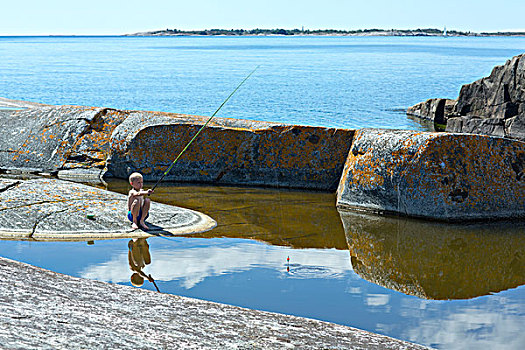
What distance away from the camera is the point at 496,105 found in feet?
73.9

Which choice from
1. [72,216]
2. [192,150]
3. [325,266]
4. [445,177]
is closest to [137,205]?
[72,216]

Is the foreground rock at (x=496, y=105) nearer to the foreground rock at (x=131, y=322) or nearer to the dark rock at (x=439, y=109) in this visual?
the dark rock at (x=439, y=109)

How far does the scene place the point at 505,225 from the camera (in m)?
7.77

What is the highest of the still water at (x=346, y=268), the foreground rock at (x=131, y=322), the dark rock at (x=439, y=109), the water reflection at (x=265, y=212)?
A: the foreground rock at (x=131, y=322)

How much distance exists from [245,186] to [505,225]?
13.0 feet

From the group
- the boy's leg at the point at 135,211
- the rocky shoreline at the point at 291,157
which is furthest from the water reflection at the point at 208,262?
the rocky shoreline at the point at 291,157

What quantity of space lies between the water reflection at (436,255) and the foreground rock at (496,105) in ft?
47.1

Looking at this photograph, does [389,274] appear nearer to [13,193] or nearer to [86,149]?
[13,193]

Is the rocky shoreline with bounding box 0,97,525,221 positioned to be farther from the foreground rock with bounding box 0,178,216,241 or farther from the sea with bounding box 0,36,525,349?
the foreground rock with bounding box 0,178,216,241

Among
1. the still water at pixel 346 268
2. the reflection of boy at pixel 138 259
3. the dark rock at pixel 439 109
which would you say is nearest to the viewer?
the still water at pixel 346 268

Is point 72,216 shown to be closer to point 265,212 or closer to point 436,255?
point 265,212

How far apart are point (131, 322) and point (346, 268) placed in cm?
274

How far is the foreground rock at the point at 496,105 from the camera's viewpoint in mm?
21484

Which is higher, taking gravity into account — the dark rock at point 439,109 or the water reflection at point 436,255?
the water reflection at point 436,255
